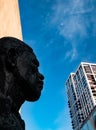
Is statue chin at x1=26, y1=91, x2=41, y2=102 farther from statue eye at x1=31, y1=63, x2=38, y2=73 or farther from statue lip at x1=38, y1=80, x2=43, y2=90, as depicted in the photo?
statue eye at x1=31, y1=63, x2=38, y2=73

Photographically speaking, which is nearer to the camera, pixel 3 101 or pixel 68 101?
pixel 3 101

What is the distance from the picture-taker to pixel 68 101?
135m

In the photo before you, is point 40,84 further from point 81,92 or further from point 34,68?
point 81,92

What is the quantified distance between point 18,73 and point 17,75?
0.02 metres

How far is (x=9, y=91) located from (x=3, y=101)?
0.16m

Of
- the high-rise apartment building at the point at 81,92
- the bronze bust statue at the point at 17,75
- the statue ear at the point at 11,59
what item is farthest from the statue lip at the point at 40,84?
the high-rise apartment building at the point at 81,92

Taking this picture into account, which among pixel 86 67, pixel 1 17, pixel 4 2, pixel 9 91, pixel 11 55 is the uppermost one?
pixel 86 67

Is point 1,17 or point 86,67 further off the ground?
point 86,67

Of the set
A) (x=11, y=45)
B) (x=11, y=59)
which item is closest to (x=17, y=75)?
(x=11, y=59)

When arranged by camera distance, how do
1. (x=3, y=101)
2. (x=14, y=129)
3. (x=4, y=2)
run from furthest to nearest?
1. (x=4, y=2)
2. (x=3, y=101)
3. (x=14, y=129)

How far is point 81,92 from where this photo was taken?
117 m

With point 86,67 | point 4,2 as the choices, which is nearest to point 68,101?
point 86,67

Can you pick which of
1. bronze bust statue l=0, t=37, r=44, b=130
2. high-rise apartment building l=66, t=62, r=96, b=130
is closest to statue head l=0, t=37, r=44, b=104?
bronze bust statue l=0, t=37, r=44, b=130

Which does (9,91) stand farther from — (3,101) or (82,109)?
(82,109)
